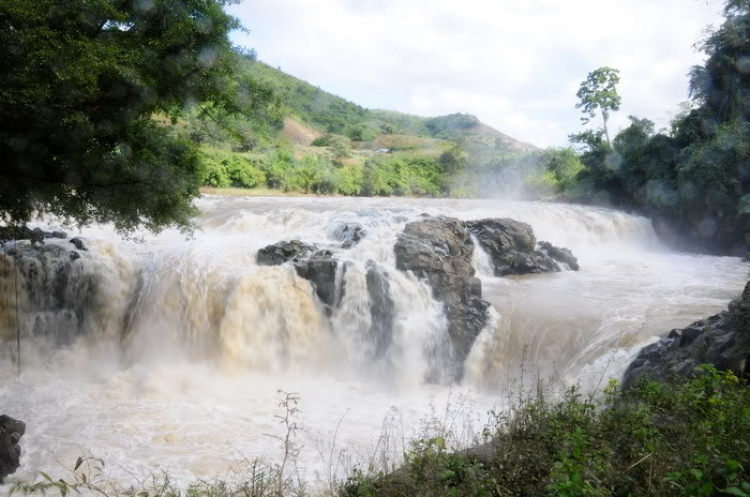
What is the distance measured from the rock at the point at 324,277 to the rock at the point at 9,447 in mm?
4952

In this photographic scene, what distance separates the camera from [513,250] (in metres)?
12.9

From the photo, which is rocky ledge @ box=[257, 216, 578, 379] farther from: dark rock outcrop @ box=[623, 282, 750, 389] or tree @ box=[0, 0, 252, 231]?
dark rock outcrop @ box=[623, 282, 750, 389]

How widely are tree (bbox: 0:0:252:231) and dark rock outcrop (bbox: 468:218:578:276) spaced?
756 cm

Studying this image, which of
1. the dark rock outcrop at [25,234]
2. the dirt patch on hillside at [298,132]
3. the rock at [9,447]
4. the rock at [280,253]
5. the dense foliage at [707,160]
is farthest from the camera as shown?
the dirt patch on hillside at [298,132]

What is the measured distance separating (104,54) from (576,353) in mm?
7601

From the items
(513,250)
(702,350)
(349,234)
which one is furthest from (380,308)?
(702,350)

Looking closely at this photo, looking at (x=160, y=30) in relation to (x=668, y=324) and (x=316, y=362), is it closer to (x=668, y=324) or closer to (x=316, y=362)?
(x=316, y=362)

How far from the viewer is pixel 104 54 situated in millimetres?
5551

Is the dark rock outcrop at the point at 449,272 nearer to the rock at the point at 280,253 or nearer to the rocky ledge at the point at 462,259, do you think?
the rocky ledge at the point at 462,259

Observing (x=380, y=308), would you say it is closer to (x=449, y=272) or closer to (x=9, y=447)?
(x=449, y=272)

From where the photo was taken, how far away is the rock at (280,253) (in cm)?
992

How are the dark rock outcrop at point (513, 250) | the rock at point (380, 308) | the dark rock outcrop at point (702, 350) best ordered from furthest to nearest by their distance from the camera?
1. the dark rock outcrop at point (513, 250)
2. the rock at point (380, 308)
3. the dark rock outcrop at point (702, 350)

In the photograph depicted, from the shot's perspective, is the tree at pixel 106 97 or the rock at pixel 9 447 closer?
the tree at pixel 106 97

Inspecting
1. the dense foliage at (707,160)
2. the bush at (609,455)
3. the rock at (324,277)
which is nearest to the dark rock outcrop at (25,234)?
the rock at (324,277)
